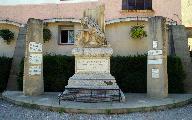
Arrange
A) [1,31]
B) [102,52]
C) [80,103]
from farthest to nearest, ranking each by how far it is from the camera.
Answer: [1,31]
[102,52]
[80,103]

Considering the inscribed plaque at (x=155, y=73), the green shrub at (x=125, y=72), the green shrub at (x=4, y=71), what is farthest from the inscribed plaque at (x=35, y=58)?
the inscribed plaque at (x=155, y=73)

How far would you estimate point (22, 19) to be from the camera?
21.1 m

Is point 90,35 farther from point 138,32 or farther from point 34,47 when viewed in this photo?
point 138,32

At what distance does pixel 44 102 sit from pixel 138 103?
116 inches

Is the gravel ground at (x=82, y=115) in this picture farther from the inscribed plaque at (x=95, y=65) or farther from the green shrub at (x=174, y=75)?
the green shrub at (x=174, y=75)

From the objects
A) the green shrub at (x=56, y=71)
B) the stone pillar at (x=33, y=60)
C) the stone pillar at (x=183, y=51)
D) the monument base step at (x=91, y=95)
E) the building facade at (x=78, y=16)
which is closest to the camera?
the monument base step at (x=91, y=95)

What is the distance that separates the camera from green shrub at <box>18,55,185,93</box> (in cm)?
1373

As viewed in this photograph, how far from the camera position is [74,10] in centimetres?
2036

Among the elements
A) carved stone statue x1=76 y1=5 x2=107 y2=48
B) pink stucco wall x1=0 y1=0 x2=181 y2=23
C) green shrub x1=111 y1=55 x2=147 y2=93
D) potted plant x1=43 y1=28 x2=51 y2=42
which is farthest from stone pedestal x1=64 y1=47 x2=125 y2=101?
pink stucco wall x1=0 y1=0 x2=181 y2=23

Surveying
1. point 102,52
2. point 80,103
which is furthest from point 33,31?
point 80,103

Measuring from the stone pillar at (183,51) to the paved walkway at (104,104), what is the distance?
241 centimetres

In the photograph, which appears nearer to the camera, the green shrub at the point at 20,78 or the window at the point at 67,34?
the green shrub at the point at 20,78

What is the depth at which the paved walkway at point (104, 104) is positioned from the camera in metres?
9.98

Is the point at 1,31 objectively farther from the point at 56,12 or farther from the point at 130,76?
the point at 130,76
